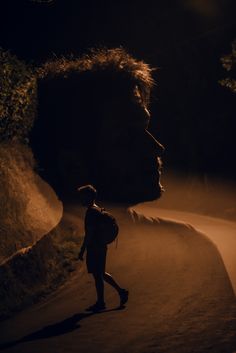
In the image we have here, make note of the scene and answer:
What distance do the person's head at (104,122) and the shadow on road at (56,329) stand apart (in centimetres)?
1036

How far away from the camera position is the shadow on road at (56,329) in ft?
19.5

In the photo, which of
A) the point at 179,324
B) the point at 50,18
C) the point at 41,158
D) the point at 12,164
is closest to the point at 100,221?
the point at 179,324

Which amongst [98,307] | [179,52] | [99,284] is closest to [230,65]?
[179,52]

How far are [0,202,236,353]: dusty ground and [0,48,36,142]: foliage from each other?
2927mm

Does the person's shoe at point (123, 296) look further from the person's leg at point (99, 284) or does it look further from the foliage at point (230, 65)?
the foliage at point (230, 65)

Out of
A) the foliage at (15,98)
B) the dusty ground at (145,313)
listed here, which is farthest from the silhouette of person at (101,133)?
the foliage at (15,98)

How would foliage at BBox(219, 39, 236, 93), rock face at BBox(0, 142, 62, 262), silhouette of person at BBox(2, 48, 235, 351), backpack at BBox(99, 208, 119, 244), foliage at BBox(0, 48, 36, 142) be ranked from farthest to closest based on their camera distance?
foliage at BBox(219, 39, 236, 93)
silhouette of person at BBox(2, 48, 235, 351)
foliage at BBox(0, 48, 36, 142)
rock face at BBox(0, 142, 62, 262)
backpack at BBox(99, 208, 119, 244)

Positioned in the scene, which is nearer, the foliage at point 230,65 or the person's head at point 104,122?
the person's head at point 104,122

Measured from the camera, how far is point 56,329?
6305mm

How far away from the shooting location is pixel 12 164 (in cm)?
968

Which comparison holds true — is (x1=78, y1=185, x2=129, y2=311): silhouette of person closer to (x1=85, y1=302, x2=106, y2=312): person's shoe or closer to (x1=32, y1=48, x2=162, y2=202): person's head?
(x1=85, y1=302, x2=106, y2=312): person's shoe

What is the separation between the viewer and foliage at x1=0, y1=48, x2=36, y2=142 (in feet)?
30.4

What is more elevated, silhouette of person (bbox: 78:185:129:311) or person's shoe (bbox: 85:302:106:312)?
silhouette of person (bbox: 78:185:129:311)

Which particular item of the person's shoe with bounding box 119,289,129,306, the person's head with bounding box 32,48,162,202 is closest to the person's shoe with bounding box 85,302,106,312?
the person's shoe with bounding box 119,289,129,306
